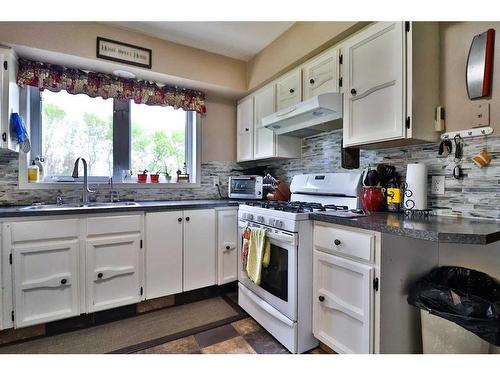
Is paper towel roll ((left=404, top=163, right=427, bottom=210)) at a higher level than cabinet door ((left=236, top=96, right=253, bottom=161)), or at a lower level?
lower

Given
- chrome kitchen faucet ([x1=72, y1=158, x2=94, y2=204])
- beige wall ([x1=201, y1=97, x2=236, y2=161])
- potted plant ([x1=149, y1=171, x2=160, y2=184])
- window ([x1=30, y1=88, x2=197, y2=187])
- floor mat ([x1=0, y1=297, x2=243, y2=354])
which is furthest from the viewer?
beige wall ([x1=201, y1=97, x2=236, y2=161])

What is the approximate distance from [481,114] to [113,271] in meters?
Answer: 2.54

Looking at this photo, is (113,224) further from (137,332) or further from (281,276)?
(281,276)

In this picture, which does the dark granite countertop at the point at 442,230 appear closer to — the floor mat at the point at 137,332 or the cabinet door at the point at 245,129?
the floor mat at the point at 137,332

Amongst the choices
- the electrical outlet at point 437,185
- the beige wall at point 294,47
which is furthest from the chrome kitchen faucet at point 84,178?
the electrical outlet at point 437,185

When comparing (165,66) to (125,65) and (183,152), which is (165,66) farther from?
(183,152)

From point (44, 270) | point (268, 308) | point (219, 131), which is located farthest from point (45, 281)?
point (219, 131)

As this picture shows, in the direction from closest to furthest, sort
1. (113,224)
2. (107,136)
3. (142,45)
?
(113,224) < (142,45) < (107,136)

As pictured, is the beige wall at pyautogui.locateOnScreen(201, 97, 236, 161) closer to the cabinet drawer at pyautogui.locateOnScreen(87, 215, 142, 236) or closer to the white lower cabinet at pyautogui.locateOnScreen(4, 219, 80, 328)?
the cabinet drawer at pyautogui.locateOnScreen(87, 215, 142, 236)

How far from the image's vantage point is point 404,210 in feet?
5.22

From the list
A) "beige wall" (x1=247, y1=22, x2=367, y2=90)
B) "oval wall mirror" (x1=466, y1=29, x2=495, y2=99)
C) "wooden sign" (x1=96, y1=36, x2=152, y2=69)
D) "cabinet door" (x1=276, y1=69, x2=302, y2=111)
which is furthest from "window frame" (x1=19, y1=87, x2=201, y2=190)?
"oval wall mirror" (x1=466, y1=29, x2=495, y2=99)

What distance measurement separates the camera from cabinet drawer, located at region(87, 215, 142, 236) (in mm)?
1883

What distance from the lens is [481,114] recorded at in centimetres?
137

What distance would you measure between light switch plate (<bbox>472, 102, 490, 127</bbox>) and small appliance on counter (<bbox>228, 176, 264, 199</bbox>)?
1.63 m
